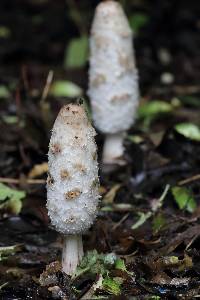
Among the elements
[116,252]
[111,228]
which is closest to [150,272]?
[116,252]

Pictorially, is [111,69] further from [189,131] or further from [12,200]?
[12,200]

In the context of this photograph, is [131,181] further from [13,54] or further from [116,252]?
[13,54]

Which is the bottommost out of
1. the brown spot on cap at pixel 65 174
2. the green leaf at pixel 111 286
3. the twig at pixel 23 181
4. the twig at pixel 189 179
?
the green leaf at pixel 111 286

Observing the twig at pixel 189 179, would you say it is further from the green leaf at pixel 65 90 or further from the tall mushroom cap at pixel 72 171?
the green leaf at pixel 65 90

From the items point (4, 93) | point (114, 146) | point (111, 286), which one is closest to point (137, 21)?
point (4, 93)

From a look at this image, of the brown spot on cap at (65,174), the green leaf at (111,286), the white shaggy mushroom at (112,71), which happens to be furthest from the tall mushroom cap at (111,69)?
the green leaf at (111,286)

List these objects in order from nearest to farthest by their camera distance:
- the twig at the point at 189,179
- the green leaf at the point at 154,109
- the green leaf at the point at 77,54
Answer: the twig at the point at 189,179 < the green leaf at the point at 154,109 < the green leaf at the point at 77,54
